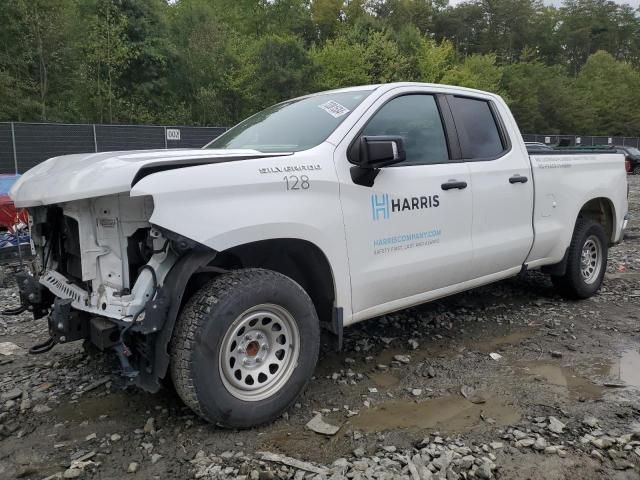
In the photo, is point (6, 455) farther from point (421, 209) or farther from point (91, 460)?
point (421, 209)

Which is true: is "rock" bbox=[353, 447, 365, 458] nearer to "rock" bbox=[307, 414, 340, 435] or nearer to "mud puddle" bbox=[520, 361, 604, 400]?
"rock" bbox=[307, 414, 340, 435]

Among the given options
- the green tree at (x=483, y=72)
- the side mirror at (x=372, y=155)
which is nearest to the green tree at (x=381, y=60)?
the green tree at (x=483, y=72)

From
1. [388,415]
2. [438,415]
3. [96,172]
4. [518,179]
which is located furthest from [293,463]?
[518,179]

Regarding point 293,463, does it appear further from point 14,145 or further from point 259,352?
point 14,145

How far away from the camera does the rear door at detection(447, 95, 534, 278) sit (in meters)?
4.32

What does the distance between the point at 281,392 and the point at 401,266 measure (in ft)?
3.93

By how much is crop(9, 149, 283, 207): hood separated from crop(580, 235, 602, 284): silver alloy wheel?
3901 millimetres

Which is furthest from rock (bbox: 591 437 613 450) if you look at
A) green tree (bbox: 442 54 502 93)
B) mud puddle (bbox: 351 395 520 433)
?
green tree (bbox: 442 54 502 93)

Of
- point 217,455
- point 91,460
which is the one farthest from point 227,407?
point 91,460

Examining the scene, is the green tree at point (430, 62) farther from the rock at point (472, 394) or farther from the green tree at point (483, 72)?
the rock at point (472, 394)

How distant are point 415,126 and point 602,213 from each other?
3.03 meters

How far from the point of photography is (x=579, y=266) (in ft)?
18.0

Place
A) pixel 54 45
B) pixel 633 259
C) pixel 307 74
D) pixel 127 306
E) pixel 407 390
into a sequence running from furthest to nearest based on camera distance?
pixel 307 74
pixel 54 45
pixel 633 259
pixel 407 390
pixel 127 306

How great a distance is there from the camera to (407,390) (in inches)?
143
